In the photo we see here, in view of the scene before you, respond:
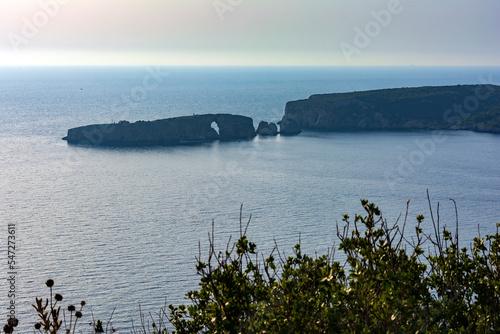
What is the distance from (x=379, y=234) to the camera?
9164 millimetres

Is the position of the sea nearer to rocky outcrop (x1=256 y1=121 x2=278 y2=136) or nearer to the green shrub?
rocky outcrop (x1=256 y1=121 x2=278 y2=136)

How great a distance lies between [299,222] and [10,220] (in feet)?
103

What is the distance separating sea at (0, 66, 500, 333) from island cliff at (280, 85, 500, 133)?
7.12 metres

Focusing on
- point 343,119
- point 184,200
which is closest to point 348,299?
point 184,200

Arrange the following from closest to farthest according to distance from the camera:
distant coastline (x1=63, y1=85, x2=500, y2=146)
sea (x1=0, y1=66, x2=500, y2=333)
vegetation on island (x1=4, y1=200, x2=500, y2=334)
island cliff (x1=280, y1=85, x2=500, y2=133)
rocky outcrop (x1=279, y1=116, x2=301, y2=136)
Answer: vegetation on island (x1=4, y1=200, x2=500, y2=334) < sea (x1=0, y1=66, x2=500, y2=333) < distant coastline (x1=63, y1=85, x2=500, y2=146) < rocky outcrop (x1=279, y1=116, x2=301, y2=136) < island cliff (x1=280, y1=85, x2=500, y2=133)

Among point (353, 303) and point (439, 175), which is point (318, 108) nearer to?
point (439, 175)

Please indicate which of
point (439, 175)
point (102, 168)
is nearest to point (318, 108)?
point (439, 175)

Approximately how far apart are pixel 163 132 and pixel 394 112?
57186 mm

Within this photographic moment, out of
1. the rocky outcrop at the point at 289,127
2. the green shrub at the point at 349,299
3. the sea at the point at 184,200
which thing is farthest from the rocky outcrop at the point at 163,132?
the green shrub at the point at 349,299

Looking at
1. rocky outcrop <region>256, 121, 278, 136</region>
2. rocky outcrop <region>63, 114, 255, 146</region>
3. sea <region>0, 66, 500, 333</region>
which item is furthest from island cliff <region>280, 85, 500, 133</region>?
rocky outcrop <region>63, 114, 255, 146</region>

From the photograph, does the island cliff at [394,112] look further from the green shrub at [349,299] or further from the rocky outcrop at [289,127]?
the green shrub at [349,299]

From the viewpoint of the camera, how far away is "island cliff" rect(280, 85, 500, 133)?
395 feet

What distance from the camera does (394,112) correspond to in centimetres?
12612

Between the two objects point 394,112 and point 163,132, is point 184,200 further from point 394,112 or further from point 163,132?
point 394,112
